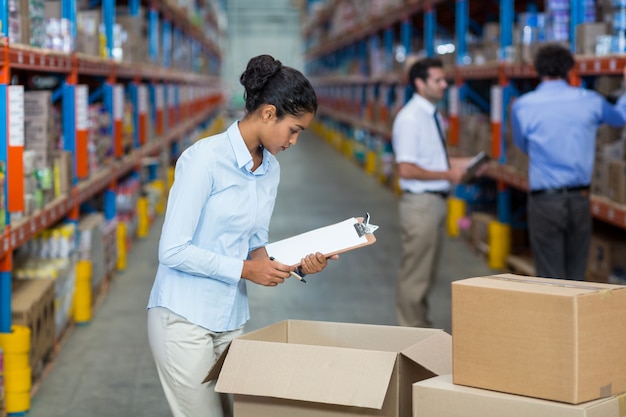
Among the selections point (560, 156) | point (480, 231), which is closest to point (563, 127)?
point (560, 156)

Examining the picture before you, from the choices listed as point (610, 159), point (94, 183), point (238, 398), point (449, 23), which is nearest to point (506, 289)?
point (238, 398)

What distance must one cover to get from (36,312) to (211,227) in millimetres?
2338

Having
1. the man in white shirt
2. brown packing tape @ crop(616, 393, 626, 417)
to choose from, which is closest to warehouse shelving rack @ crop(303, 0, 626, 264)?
the man in white shirt

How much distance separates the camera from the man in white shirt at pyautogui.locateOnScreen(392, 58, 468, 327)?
5.04 m

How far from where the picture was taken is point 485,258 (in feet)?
26.1

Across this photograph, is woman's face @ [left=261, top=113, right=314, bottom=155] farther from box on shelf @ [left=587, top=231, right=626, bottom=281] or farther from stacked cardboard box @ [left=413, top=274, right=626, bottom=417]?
box on shelf @ [left=587, top=231, right=626, bottom=281]

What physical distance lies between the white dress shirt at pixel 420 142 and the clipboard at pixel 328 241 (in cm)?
249

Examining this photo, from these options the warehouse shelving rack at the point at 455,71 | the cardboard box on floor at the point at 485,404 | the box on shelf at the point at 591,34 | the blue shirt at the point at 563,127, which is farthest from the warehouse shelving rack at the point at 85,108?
the box on shelf at the point at 591,34

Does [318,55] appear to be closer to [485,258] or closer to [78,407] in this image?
[485,258]

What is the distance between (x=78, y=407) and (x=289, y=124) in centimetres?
250

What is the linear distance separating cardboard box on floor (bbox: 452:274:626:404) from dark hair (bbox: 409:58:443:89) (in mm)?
3112

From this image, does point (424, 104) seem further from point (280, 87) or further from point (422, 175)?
point (280, 87)

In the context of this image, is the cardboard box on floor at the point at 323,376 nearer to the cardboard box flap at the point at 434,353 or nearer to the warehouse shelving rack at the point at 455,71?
the cardboard box flap at the point at 434,353

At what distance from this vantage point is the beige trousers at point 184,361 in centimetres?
255
